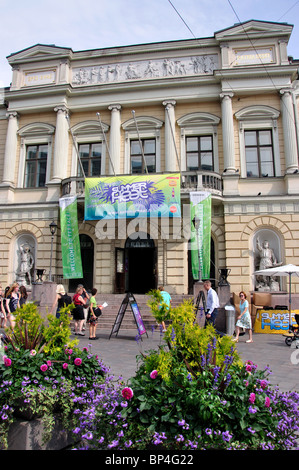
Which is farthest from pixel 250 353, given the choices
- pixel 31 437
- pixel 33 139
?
pixel 33 139

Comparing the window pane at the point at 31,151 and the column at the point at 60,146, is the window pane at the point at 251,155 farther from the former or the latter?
the window pane at the point at 31,151

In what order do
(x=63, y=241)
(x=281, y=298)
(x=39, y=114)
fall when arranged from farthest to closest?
1. (x=39, y=114)
2. (x=63, y=241)
3. (x=281, y=298)

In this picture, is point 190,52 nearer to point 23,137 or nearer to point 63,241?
point 23,137

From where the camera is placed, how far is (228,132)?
20562 millimetres

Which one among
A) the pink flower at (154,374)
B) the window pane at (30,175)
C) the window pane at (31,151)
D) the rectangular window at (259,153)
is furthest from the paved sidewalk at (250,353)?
the window pane at (31,151)

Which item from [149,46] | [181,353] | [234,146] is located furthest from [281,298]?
[149,46]

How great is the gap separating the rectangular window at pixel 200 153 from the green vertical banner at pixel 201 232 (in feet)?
10.9

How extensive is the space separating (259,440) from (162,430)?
83 cm

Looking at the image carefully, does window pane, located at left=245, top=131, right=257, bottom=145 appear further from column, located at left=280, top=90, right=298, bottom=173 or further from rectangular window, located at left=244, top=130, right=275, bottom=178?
column, located at left=280, top=90, right=298, bottom=173

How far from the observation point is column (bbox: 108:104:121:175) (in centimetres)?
2177

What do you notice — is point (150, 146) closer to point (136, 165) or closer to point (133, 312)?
point (136, 165)

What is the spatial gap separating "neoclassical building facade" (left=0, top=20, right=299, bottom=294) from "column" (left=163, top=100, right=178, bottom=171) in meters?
0.08

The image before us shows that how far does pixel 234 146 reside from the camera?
20.7 m

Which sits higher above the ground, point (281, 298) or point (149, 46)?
point (149, 46)
